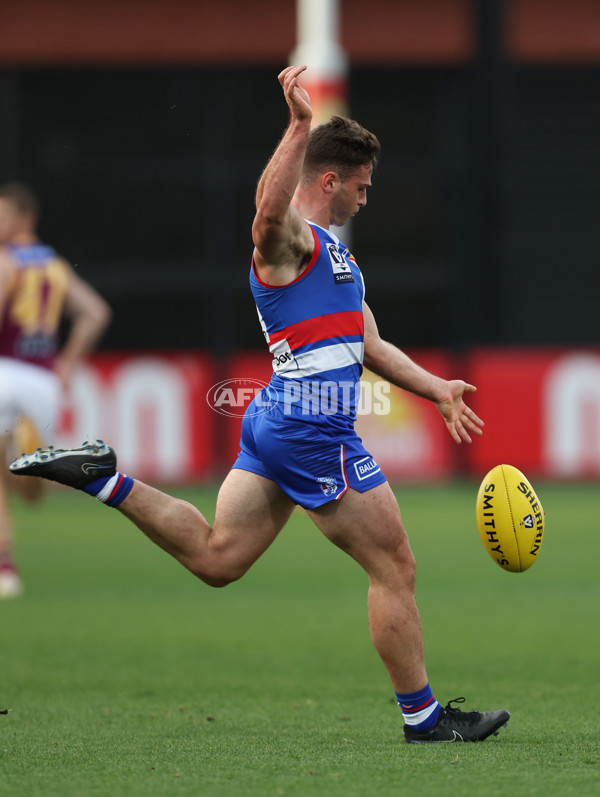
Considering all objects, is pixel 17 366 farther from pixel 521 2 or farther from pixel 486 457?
pixel 521 2

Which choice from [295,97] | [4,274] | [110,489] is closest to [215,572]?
[110,489]

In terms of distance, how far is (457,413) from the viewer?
4887 mm

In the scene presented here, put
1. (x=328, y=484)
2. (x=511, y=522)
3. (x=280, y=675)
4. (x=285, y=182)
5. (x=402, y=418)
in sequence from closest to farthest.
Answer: (x=285, y=182)
(x=328, y=484)
(x=511, y=522)
(x=280, y=675)
(x=402, y=418)

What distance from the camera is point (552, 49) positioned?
63.6 ft

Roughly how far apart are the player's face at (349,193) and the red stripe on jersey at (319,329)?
39cm

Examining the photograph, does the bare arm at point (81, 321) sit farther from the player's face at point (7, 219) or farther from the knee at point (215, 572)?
the knee at point (215, 572)

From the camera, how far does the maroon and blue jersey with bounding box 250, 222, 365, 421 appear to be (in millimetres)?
4758

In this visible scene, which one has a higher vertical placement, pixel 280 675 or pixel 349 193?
pixel 349 193

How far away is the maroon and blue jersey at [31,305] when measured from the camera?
28.9ft

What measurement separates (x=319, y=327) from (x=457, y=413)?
0.60 meters

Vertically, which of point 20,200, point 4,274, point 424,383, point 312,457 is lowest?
point 312,457

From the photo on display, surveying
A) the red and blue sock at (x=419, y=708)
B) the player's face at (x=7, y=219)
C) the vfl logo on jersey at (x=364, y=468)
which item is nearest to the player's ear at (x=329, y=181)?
the vfl logo on jersey at (x=364, y=468)

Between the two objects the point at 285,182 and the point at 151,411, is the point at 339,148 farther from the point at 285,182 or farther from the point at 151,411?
the point at 151,411

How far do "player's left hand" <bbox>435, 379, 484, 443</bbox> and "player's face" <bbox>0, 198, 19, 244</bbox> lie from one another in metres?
4.51
